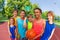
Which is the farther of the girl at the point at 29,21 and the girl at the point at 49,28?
the girl at the point at 29,21

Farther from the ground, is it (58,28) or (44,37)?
(44,37)

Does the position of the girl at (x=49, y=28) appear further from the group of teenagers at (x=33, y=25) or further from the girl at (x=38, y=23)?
the girl at (x=38, y=23)

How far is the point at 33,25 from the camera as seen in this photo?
142 inches

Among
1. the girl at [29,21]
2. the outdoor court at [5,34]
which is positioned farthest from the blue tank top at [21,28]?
the outdoor court at [5,34]

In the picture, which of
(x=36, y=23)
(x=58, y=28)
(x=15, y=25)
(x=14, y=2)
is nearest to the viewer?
(x=36, y=23)

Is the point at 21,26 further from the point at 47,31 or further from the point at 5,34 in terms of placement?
the point at 5,34

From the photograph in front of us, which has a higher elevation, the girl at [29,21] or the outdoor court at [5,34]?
the girl at [29,21]

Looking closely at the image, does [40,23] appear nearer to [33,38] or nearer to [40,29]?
[40,29]

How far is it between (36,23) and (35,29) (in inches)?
5.3

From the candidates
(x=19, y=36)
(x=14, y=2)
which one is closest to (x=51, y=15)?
(x=19, y=36)

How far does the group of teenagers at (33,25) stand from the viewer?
3.59 m

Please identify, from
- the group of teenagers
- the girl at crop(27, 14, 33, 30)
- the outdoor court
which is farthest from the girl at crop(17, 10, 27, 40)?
the outdoor court

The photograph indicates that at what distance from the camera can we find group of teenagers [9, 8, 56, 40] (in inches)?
141

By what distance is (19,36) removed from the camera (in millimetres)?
4125
